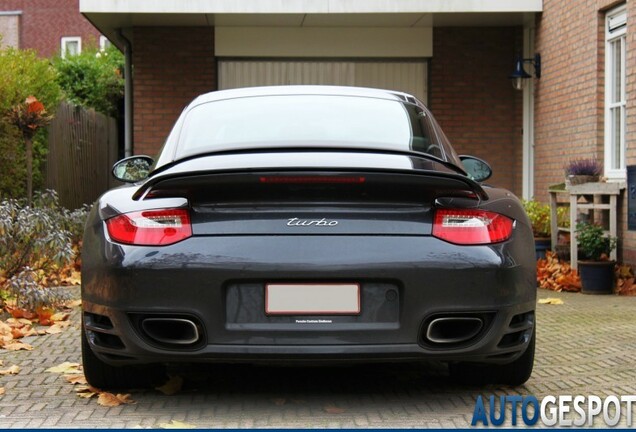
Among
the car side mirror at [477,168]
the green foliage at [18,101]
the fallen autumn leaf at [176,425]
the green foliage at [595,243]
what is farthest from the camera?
the green foliage at [18,101]

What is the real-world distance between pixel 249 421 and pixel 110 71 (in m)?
19.1

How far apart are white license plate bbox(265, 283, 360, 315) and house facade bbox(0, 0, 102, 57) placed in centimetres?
3739

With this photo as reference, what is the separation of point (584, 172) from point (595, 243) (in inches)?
38.4

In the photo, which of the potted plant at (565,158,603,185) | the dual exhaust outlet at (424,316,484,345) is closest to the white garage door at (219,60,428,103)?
the potted plant at (565,158,603,185)

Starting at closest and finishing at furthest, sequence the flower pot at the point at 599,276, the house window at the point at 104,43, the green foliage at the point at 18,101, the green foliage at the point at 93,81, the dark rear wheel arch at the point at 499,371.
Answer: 1. the dark rear wheel arch at the point at 499,371
2. the flower pot at the point at 599,276
3. the green foliage at the point at 18,101
4. the green foliage at the point at 93,81
5. the house window at the point at 104,43

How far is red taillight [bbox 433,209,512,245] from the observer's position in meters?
3.84

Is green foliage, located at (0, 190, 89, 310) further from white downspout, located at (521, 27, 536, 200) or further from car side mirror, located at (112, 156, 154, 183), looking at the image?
white downspout, located at (521, 27, 536, 200)

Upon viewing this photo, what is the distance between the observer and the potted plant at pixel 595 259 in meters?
9.02

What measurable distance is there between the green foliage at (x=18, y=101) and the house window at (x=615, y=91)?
651 centimetres

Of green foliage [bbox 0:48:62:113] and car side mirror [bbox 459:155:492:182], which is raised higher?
green foliage [bbox 0:48:62:113]

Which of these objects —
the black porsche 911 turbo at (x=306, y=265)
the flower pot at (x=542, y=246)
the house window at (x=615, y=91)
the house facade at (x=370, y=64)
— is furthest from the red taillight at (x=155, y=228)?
the house facade at (x=370, y=64)

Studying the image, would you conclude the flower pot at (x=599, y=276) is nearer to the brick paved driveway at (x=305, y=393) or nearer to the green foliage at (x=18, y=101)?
the brick paved driveway at (x=305, y=393)

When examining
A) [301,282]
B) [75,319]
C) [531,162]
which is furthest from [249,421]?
[531,162]

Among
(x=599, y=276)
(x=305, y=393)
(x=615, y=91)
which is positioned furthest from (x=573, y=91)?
(x=305, y=393)
